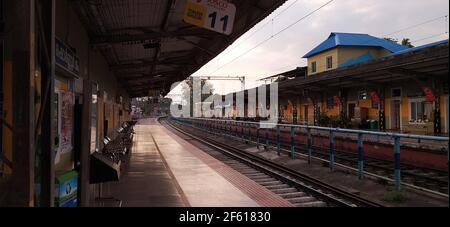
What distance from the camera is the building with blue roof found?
117 ft

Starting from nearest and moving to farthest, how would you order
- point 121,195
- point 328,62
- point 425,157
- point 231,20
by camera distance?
point 231,20
point 121,195
point 425,157
point 328,62

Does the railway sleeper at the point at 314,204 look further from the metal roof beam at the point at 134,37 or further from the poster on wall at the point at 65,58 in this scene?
the poster on wall at the point at 65,58

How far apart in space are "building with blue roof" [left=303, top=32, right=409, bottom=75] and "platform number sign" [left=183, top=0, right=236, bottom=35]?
30.8m

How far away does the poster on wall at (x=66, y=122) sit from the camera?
15.4 feet

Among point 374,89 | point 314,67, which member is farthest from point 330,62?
point 374,89

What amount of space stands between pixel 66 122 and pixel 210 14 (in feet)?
7.61

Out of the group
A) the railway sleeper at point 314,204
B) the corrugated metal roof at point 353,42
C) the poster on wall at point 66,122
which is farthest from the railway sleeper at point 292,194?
the corrugated metal roof at point 353,42

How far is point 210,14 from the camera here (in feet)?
19.0

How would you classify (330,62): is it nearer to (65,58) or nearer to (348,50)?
(348,50)

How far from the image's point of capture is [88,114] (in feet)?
14.6

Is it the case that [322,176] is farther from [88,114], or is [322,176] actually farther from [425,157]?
[88,114]

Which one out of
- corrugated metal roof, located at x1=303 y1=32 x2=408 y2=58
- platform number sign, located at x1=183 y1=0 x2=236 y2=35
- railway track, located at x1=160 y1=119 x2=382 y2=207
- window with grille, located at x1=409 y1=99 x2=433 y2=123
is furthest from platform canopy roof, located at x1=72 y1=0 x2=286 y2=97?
corrugated metal roof, located at x1=303 y1=32 x2=408 y2=58

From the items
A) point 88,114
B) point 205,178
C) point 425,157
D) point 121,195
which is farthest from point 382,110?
point 88,114
